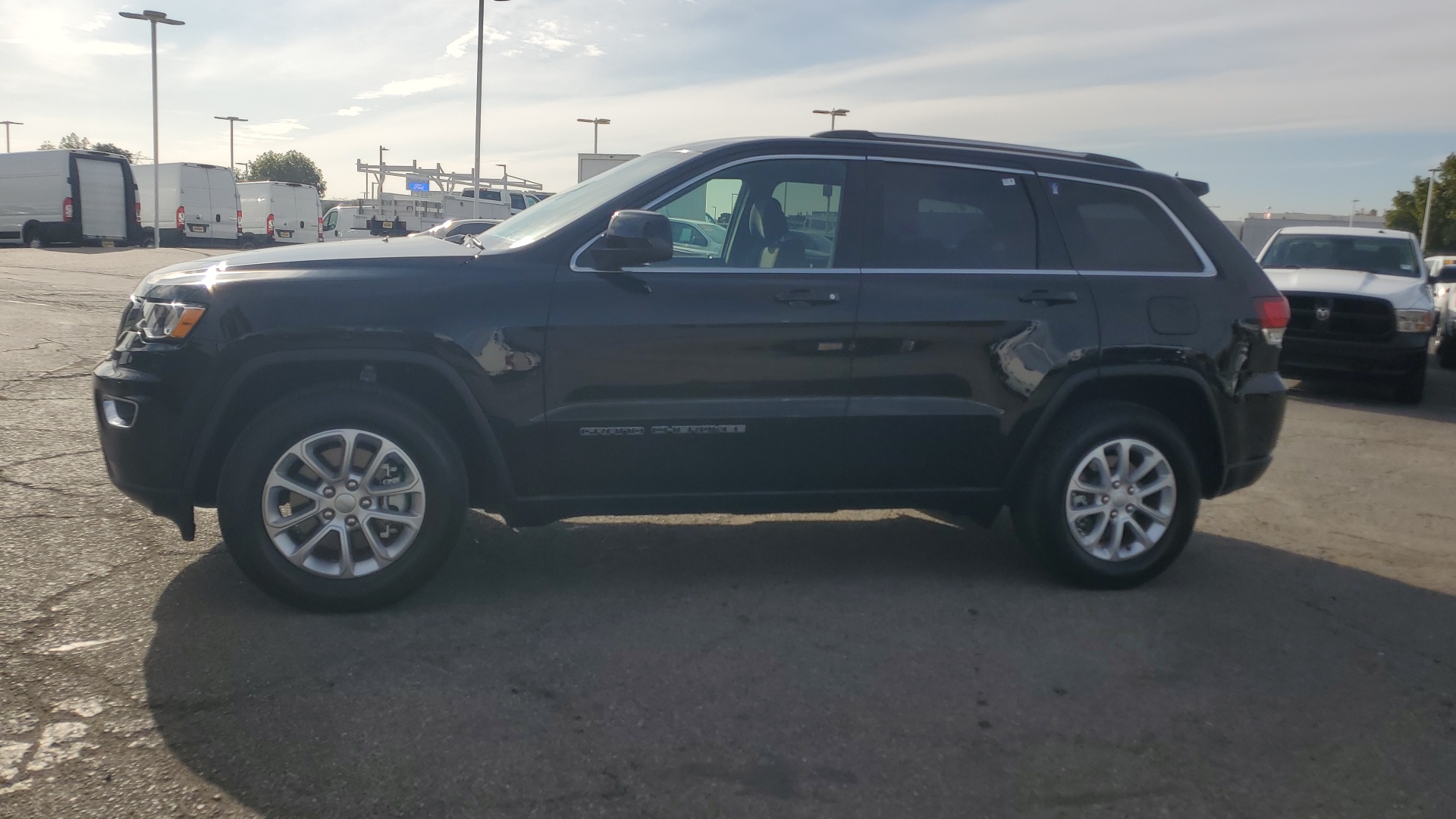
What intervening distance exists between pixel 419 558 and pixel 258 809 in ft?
4.59

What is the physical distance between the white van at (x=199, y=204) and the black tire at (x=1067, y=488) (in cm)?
3588

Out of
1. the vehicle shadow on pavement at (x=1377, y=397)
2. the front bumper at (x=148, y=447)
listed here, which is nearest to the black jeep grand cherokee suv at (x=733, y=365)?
the front bumper at (x=148, y=447)

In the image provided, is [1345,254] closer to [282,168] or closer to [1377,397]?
[1377,397]

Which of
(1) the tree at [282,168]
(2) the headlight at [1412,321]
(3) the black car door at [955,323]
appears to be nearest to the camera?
(3) the black car door at [955,323]

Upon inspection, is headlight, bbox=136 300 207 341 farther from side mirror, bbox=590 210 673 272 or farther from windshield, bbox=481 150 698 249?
side mirror, bbox=590 210 673 272

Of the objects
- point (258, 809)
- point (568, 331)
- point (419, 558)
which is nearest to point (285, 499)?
point (419, 558)

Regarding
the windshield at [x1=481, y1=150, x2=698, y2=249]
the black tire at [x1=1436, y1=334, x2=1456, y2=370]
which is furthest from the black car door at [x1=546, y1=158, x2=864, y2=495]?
the black tire at [x1=1436, y1=334, x2=1456, y2=370]

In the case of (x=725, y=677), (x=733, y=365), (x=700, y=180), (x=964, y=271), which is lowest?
(x=725, y=677)

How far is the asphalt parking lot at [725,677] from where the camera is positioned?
302 cm

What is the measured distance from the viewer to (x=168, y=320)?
4.03 meters

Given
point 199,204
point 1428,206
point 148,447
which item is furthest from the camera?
point 1428,206

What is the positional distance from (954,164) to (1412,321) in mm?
8526

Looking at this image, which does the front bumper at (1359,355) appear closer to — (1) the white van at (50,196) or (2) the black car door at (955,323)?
(2) the black car door at (955,323)

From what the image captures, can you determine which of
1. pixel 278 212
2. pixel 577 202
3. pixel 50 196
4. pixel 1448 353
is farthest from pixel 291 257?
pixel 278 212
